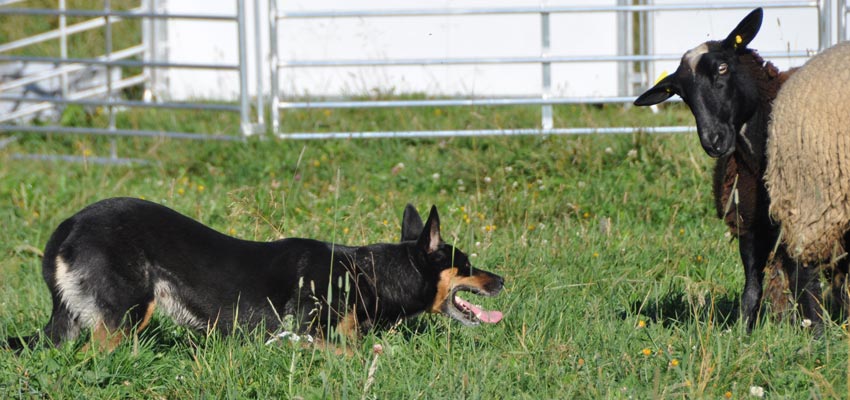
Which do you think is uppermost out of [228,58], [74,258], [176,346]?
[228,58]

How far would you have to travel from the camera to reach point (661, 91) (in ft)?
15.3

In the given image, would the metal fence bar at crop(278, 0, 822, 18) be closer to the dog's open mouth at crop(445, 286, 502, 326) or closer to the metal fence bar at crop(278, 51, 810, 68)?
the metal fence bar at crop(278, 51, 810, 68)

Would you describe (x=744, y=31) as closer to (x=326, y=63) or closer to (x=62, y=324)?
(x=62, y=324)

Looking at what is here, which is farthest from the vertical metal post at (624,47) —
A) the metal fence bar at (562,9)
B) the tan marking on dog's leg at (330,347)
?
the tan marking on dog's leg at (330,347)

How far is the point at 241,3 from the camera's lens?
8.38 meters

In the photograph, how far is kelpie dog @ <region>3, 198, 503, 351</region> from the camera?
411cm

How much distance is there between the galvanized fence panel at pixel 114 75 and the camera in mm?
8445

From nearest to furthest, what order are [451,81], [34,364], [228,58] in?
[34,364], [451,81], [228,58]

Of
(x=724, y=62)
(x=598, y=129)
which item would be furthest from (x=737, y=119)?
(x=598, y=129)

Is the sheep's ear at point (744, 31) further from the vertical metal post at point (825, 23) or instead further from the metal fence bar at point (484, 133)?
the vertical metal post at point (825, 23)

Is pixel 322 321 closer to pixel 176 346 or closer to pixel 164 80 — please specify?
pixel 176 346

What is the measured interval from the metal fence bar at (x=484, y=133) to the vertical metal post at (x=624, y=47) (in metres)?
2.36

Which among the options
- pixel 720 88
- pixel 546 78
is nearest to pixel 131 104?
pixel 546 78

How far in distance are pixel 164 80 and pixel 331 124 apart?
3.07 m
